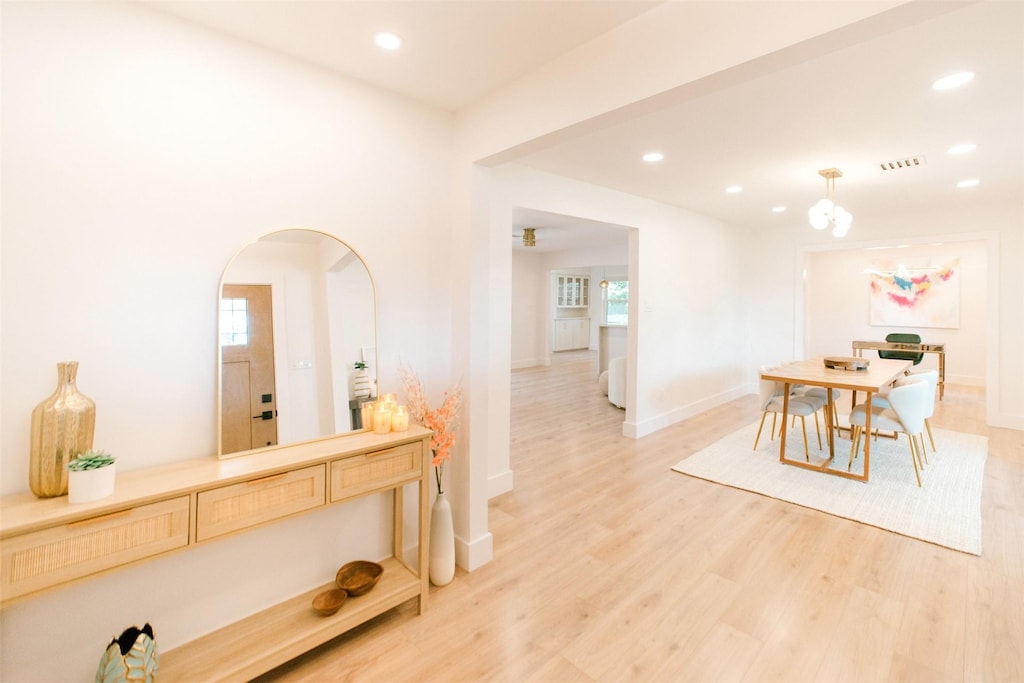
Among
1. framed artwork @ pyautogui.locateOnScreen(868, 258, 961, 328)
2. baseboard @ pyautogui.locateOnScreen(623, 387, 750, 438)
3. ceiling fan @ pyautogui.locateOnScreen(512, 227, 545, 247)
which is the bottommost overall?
baseboard @ pyautogui.locateOnScreen(623, 387, 750, 438)

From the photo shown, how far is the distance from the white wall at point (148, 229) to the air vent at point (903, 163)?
3935 mm

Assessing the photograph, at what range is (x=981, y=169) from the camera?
3.63 metres

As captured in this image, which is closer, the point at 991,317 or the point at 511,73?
the point at 511,73

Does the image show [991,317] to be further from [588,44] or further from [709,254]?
[588,44]

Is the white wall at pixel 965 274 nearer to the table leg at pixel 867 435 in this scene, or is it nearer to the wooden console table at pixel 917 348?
the wooden console table at pixel 917 348

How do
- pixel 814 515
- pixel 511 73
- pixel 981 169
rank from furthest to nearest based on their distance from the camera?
pixel 981 169
pixel 814 515
pixel 511 73

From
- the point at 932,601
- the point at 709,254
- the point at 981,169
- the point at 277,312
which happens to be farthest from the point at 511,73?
the point at 709,254

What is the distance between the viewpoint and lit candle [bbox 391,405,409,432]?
2.10 metres

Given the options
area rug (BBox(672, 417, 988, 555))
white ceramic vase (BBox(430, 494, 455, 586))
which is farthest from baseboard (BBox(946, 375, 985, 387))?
white ceramic vase (BBox(430, 494, 455, 586))

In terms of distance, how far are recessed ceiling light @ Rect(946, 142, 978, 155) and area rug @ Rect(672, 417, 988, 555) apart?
2.53m

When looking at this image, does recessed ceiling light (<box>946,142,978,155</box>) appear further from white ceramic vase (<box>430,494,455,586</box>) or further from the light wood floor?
→ white ceramic vase (<box>430,494,455,586</box>)

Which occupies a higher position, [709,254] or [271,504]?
[709,254]

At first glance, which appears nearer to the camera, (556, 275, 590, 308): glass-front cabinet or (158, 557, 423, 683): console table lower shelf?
(158, 557, 423, 683): console table lower shelf

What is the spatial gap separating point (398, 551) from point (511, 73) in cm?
243
